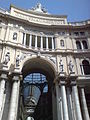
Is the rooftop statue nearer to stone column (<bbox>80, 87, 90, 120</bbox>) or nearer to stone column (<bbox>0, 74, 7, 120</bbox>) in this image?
stone column (<bbox>0, 74, 7, 120</bbox>)

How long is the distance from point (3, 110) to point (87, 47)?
57.7 feet

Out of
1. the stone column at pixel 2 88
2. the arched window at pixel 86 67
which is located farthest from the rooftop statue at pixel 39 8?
the stone column at pixel 2 88

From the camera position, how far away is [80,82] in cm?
2458

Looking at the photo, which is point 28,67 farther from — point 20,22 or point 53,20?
point 53,20

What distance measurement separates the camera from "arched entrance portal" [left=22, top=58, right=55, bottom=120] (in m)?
28.0

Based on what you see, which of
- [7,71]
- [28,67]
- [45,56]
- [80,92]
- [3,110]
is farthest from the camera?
[28,67]

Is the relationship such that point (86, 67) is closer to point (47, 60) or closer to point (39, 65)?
point (47, 60)

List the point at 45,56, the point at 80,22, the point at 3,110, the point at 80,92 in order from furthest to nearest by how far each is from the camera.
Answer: the point at 80,22, the point at 45,56, the point at 80,92, the point at 3,110

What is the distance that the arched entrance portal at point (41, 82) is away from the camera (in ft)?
91.9

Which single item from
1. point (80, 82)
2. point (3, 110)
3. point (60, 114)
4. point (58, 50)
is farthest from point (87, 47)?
point (3, 110)

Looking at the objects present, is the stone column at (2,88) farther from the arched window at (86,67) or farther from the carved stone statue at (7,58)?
the arched window at (86,67)

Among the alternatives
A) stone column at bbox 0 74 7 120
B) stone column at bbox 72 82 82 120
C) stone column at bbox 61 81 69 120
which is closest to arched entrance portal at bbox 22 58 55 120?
stone column at bbox 61 81 69 120

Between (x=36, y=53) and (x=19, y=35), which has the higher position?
(x=19, y=35)

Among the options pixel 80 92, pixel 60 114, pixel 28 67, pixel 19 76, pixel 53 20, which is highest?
pixel 53 20
